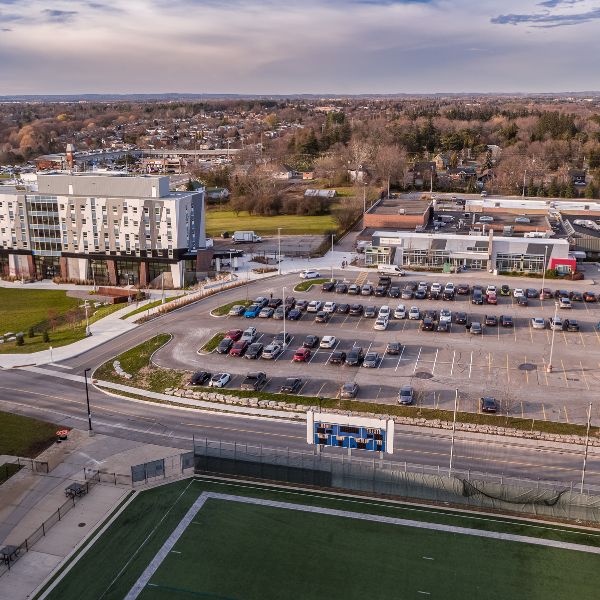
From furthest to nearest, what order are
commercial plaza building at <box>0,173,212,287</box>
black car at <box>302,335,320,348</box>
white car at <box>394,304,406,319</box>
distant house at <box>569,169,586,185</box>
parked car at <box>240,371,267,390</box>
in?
distant house at <box>569,169,586,185</box>
commercial plaza building at <box>0,173,212,287</box>
white car at <box>394,304,406,319</box>
black car at <box>302,335,320,348</box>
parked car at <box>240,371,267,390</box>

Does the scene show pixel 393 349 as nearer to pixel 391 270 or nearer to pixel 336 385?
→ pixel 336 385

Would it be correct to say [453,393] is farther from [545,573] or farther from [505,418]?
[545,573]

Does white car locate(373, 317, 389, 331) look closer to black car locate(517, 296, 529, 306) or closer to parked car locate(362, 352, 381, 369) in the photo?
parked car locate(362, 352, 381, 369)

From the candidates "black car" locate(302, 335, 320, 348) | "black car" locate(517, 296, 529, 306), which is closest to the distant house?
"black car" locate(517, 296, 529, 306)

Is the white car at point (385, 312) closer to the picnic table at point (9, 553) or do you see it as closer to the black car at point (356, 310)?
the black car at point (356, 310)

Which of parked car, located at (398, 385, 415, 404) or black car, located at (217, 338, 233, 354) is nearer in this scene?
parked car, located at (398, 385, 415, 404)

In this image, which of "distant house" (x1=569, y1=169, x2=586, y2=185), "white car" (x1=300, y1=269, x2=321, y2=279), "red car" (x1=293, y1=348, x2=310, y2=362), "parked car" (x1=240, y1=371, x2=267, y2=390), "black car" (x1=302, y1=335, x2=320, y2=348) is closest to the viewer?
"parked car" (x1=240, y1=371, x2=267, y2=390)

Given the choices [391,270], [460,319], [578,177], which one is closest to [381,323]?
[460,319]

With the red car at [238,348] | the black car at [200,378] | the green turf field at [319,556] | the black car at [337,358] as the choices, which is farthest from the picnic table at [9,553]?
the black car at [337,358]
